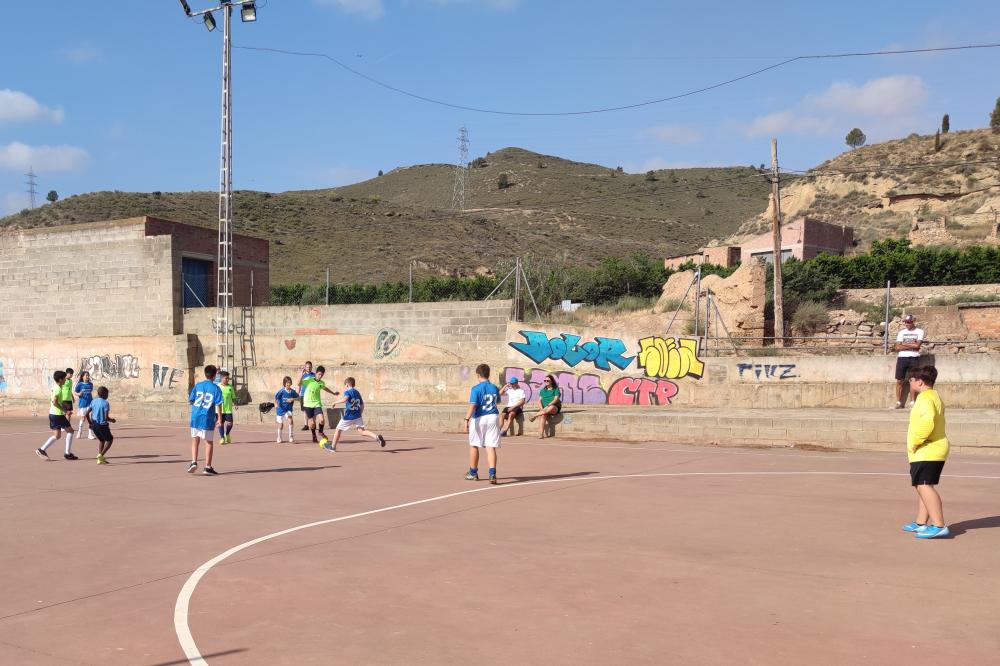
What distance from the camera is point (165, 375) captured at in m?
31.3

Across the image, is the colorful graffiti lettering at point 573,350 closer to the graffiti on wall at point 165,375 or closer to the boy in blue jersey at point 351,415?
the boy in blue jersey at point 351,415

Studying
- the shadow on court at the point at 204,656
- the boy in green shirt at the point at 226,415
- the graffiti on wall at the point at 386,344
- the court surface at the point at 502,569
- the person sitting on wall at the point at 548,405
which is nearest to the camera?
the shadow on court at the point at 204,656

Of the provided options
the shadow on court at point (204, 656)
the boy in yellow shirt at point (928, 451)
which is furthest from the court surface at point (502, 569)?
the boy in yellow shirt at point (928, 451)

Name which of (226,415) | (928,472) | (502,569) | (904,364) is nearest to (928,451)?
(928,472)

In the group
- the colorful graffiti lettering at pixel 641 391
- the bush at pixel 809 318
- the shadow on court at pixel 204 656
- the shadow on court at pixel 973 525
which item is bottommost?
the shadow on court at pixel 204 656

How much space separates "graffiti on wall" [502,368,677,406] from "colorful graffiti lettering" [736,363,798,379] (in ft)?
7.04

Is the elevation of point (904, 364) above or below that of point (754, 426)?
above

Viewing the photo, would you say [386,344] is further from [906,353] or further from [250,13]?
[906,353]

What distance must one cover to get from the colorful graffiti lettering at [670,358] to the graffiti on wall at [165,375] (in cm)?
1782

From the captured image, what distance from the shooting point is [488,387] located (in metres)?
12.9

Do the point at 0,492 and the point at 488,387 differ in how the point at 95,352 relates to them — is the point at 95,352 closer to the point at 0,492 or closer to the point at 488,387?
the point at 0,492

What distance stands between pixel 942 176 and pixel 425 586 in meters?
65.3

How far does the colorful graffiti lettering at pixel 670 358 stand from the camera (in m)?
22.9

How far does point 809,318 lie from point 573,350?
39.0 feet
